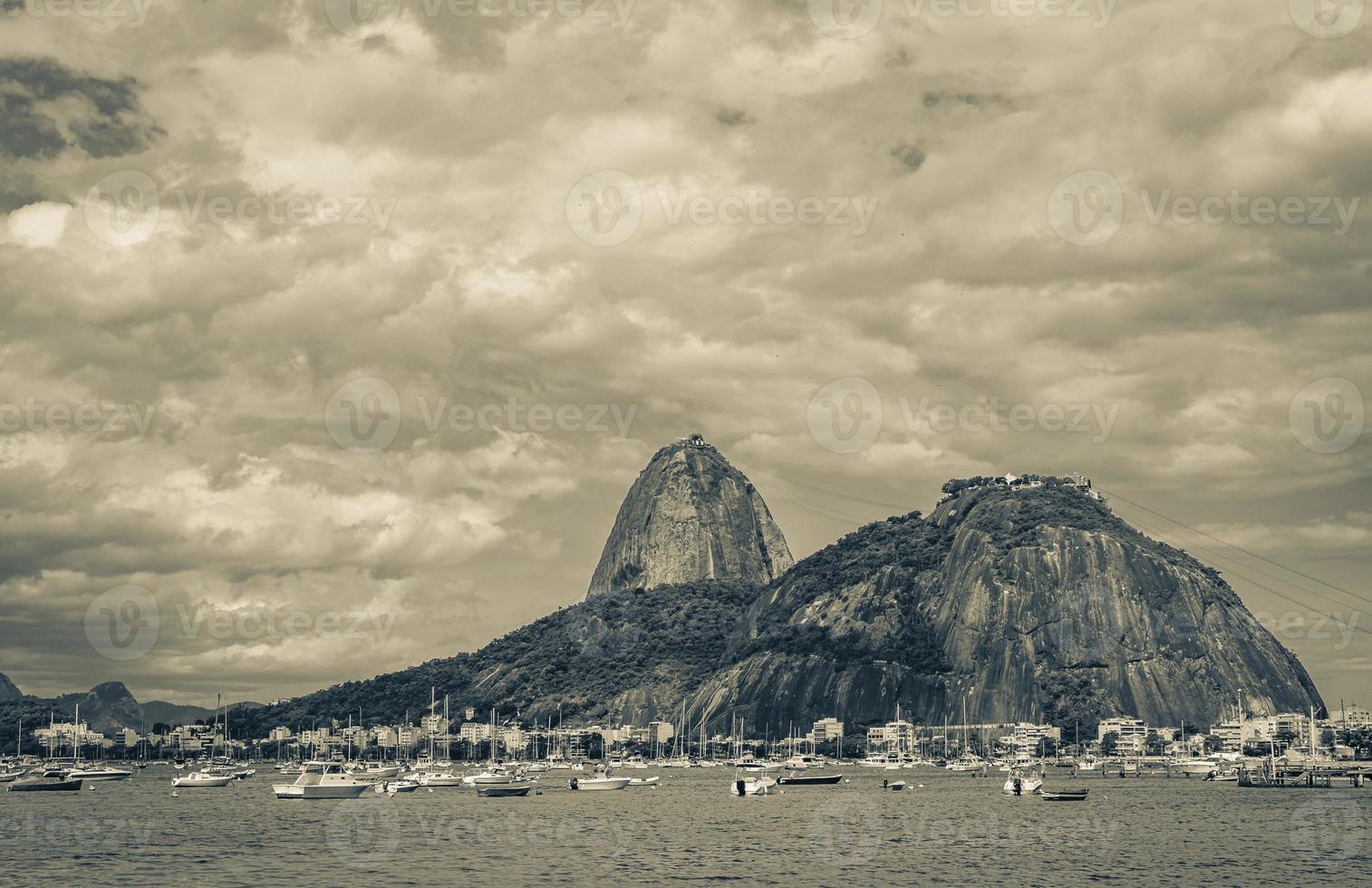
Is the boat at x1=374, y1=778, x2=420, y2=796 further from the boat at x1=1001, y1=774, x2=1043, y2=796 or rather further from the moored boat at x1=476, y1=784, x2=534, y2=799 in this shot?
the boat at x1=1001, y1=774, x2=1043, y2=796

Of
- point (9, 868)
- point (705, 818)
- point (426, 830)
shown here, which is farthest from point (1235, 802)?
point (9, 868)

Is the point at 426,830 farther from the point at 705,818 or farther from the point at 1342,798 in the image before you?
the point at 1342,798

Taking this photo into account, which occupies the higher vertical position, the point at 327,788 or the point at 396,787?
the point at 327,788

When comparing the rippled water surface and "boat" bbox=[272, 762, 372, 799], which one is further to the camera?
"boat" bbox=[272, 762, 372, 799]

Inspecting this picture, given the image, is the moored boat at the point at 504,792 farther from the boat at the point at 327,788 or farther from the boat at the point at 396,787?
the boat at the point at 327,788

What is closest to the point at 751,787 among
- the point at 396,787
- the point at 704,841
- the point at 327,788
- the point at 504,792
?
the point at 504,792

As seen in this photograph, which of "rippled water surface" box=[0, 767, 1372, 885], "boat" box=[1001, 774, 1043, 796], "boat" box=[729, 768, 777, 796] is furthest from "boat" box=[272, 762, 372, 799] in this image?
"boat" box=[1001, 774, 1043, 796]

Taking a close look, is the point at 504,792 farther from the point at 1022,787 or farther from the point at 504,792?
the point at 1022,787

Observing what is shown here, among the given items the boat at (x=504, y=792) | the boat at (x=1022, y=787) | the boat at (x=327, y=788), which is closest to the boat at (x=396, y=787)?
the boat at (x=327, y=788)
